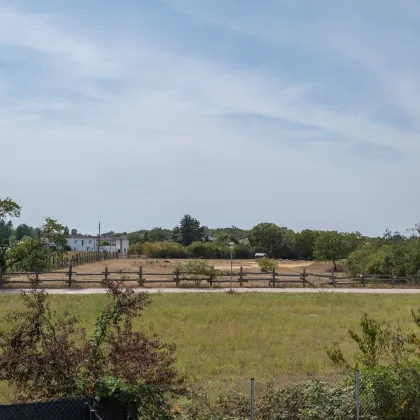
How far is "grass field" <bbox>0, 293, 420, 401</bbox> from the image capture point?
14258 mm

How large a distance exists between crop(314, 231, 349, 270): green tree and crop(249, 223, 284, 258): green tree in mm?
35063

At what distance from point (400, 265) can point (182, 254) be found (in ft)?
163

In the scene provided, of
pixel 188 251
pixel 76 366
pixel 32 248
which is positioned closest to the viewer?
pixel 76 366

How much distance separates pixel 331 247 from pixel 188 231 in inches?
2391

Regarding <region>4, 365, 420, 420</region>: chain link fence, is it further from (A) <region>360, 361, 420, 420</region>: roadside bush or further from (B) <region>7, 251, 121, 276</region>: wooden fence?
(B) <region>7, 251, 121, 276</region>: wooden fence

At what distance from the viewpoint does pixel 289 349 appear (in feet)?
55.8

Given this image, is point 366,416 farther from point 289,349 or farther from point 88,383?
point 289,349

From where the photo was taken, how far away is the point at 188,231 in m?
120

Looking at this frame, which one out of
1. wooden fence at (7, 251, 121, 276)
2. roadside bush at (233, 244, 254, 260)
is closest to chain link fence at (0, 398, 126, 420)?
wooden fence at (7, 251, 121, 276)

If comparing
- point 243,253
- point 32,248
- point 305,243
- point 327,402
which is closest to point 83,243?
point 243,253

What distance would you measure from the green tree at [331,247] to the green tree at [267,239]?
35.1 metres

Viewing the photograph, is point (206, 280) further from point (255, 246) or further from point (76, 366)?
point (255, 246)

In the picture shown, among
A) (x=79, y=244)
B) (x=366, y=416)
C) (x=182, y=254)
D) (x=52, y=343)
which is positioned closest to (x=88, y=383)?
(x=52, y=343)

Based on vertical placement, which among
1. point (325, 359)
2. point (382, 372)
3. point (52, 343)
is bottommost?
point (325, 359)
